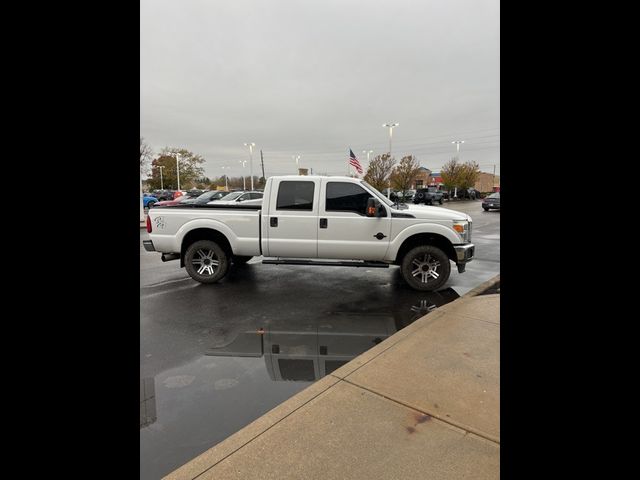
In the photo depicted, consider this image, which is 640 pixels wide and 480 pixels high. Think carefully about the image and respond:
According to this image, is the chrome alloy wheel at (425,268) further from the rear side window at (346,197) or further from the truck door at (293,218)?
the truck door at (293,218)

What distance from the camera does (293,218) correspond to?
6.98 m

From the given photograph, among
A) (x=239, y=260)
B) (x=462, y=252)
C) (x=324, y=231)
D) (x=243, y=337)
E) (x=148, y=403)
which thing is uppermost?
(x=324, y=231)

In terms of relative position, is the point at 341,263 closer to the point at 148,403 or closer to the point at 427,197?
the point at 148,403

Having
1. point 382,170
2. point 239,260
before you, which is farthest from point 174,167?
point 239,260

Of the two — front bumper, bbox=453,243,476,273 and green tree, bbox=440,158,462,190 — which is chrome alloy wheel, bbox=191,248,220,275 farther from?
green tree, bbox=440,158,462,190

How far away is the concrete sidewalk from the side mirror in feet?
10.0

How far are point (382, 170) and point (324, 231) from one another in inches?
1436

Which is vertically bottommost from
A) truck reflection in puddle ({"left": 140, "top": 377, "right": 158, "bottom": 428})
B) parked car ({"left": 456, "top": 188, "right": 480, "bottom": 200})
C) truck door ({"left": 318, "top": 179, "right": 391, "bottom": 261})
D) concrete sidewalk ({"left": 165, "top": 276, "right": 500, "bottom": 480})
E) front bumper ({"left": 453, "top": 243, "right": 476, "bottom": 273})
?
truck reflection in puddle ({"left": 140, "top": 377, "right": 158, "bottom": 428})

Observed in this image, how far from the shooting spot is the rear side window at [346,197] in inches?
274

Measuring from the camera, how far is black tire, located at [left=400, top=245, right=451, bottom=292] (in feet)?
22.3

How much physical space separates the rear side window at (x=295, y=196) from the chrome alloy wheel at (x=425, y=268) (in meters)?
2.11

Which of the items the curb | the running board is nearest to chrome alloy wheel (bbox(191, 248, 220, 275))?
the running board
